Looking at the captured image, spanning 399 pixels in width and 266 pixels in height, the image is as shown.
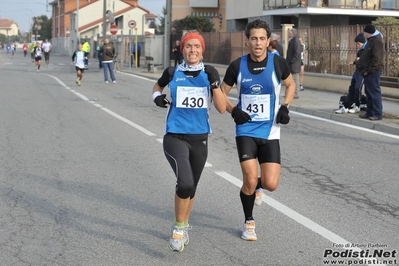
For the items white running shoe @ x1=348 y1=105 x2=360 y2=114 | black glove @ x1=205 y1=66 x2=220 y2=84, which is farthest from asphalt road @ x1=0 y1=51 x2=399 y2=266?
white running shoe @ x1=348 y1=105 x2=360 y2=114

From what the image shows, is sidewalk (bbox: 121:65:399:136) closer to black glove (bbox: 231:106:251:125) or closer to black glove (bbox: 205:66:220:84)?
black glove (bbox: 231:106:251:125)

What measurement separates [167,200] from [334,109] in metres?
10.5

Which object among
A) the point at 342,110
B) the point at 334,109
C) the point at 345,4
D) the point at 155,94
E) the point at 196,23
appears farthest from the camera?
Result: the point at 196,23

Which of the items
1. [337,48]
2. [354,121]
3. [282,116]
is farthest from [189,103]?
[337,48]

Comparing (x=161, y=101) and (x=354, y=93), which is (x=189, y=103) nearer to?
(x=161, y=101)

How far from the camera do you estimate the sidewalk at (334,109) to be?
14.4 meters

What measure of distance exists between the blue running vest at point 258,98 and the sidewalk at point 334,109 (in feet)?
26.2

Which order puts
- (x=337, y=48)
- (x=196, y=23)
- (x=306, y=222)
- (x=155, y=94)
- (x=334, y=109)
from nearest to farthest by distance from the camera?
(x=155, y=94) → (x=306, y=222) → (x=334, y=109) → (x=337, y=48) → (x=196, y=23)

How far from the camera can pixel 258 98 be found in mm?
6133

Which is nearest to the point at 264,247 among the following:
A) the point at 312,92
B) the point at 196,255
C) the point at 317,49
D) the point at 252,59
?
the point at 196,255

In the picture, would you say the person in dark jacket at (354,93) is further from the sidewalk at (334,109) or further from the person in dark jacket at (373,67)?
the person in dark jacket at (373,67)

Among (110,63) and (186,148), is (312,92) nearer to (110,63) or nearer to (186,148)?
(110,63)

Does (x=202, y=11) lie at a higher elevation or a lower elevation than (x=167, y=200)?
higher

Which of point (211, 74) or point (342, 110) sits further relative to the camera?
point (342, 110)
